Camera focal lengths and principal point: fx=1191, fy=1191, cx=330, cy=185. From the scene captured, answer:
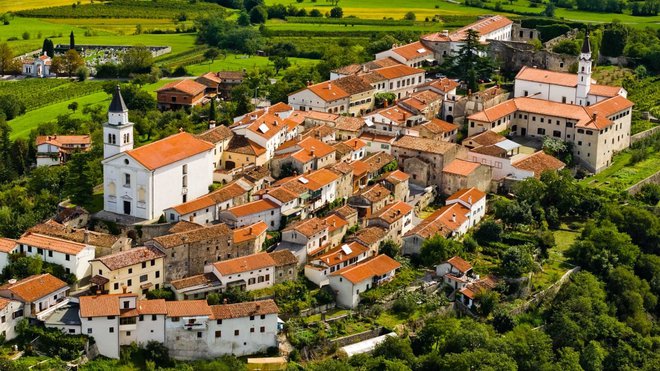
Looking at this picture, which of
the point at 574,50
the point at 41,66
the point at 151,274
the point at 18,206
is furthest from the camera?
the point at 41,66

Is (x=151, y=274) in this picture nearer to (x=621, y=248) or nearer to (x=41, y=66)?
(x=621, y=248)

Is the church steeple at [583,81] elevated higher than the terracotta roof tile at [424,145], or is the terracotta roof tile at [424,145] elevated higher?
the church steeple at [583,81]

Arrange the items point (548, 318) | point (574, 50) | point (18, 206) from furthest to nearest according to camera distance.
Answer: point (574, 50)
point (18, 206)
point (548, 318)

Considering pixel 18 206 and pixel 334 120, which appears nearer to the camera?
pixel 18 206

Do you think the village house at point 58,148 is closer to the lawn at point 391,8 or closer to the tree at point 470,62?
the tree at point 470,62

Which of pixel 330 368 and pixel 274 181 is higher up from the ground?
pixel 274 181

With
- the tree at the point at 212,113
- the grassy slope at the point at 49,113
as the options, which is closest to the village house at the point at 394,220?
the tree at the point at 212,113

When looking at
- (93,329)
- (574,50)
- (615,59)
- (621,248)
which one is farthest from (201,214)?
(615,59)
